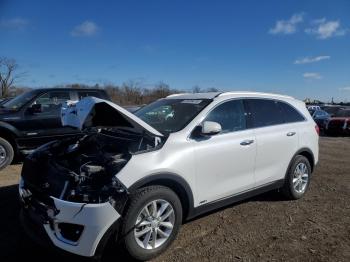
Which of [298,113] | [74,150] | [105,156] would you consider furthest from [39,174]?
[298,113]

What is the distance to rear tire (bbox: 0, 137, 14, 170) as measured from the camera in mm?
8133

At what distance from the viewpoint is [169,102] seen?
5.34 meters

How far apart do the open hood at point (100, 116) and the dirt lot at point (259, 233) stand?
4.72ft

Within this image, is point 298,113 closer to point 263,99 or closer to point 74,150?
point 263,99

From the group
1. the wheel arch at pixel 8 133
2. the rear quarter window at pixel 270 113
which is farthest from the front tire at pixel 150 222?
the wheel arch at pixel 8 133

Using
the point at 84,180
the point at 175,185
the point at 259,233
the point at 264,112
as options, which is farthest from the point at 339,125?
the point at 84,180

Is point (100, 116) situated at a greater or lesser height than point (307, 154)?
greater

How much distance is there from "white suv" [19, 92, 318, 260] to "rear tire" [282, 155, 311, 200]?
0.03 meters

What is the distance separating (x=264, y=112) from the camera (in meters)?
5.46

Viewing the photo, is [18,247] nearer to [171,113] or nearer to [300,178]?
[171,113]

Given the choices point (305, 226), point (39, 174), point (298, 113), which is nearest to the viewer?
point (39, 174)

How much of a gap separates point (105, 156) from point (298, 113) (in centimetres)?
372

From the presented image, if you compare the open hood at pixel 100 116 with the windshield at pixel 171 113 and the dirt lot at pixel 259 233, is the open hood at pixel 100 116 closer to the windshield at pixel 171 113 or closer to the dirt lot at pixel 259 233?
the windshield at pixel 171 113

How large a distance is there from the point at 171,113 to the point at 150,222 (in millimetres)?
1707
